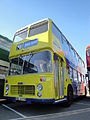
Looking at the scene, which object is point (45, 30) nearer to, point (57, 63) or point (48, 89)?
point (57, 63)

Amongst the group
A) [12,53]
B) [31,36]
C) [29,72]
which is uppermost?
[31,36]

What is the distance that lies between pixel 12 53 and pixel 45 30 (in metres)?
2.11

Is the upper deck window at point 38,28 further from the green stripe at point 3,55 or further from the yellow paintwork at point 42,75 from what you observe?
the green stripe at point 3,55

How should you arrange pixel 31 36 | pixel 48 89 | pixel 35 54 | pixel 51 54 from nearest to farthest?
pixel 48 89 < pixel 51 54 < pixel 35 54 < pixel 31 36

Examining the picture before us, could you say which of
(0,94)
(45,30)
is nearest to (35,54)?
(45,30)

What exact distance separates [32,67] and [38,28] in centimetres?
208

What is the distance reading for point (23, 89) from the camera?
6.27m

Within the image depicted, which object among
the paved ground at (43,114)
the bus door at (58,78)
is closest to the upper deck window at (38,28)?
the bus door at (58,78)

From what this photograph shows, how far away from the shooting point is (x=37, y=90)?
579 centimetres

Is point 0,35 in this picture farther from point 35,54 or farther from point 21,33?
point 35,54

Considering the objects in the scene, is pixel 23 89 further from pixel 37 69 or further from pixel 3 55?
pixel 3 55

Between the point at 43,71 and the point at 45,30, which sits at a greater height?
the point at 45,30

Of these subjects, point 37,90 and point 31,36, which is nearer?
point 37,90

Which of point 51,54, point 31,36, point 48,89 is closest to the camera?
point 48,89
